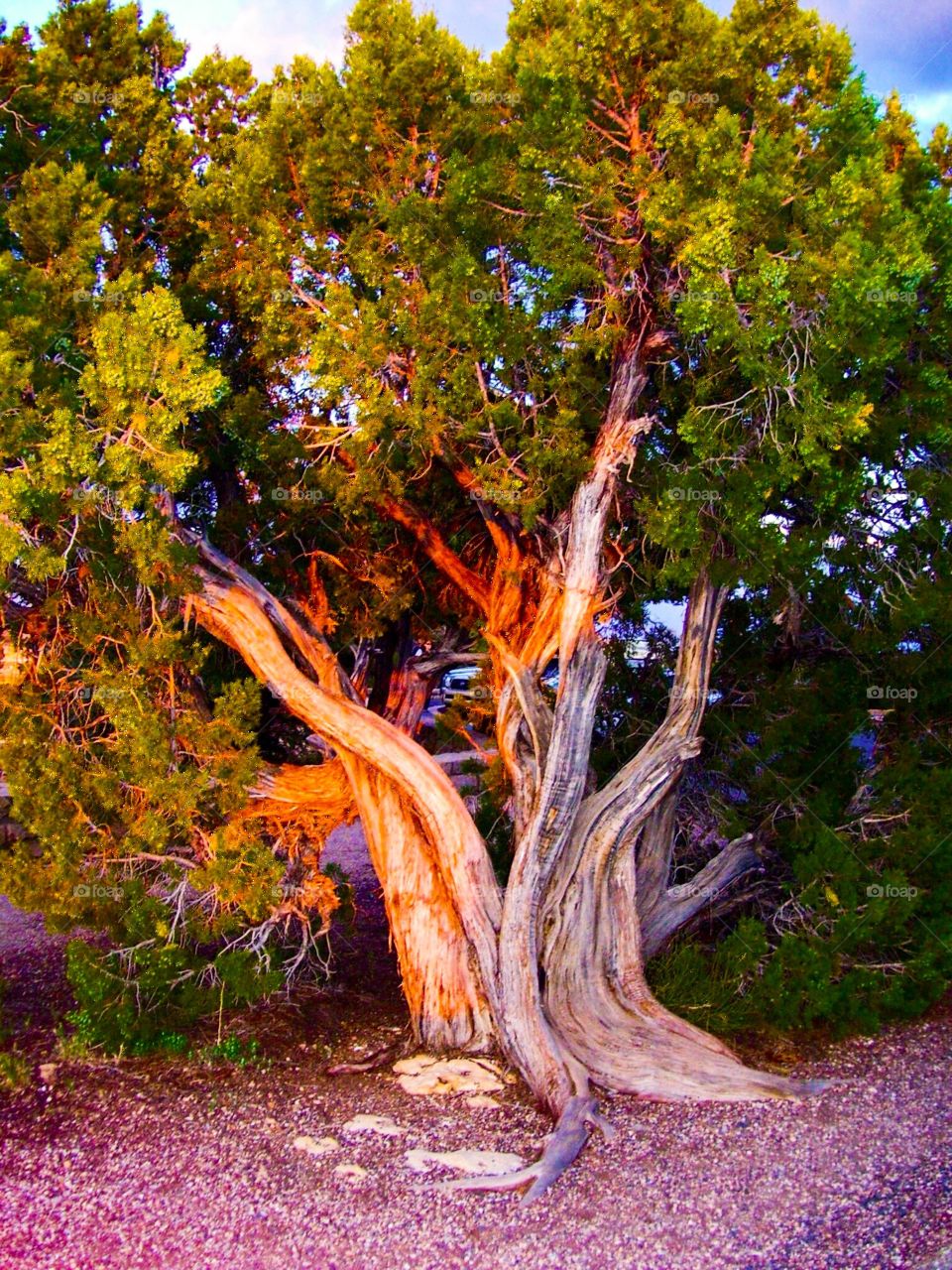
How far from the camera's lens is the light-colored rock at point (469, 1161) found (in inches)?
215

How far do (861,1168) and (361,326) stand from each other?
5.16m

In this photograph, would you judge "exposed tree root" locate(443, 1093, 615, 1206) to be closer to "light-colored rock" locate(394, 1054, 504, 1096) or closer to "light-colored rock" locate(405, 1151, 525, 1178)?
"light-colored rock" locate(405, 1151, 525, 1178)

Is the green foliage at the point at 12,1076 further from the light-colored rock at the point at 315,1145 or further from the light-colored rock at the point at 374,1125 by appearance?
the light-colored rock at the point at 374,1125

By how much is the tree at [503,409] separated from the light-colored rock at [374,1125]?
0.83m

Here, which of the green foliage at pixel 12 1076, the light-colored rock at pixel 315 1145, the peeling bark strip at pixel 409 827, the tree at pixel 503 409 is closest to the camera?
the light-colored rock at pixel 315 1145

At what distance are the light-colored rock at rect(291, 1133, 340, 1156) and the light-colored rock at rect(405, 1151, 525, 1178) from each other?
0.38 metres

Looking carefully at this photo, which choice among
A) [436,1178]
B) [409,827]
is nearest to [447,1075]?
[436,1178]

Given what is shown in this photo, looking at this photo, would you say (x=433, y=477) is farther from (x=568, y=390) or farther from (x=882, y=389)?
(x=882, y=389)

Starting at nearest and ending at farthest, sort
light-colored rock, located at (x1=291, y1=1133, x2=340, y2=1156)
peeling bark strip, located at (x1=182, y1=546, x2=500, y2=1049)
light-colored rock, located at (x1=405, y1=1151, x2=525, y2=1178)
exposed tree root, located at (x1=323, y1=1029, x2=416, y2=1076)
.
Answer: light-colored rock, located at (x1=405, y1=1151, x2=525, y2=1178), light-colored rock, located at (x1=291, y1=1133, x2=340, y2=1156), exposed tree root, located at (x1=323, y1=1029, x2=416, y2=1076), peeling bark strip, located at (x1=182, y1=546, x2=500, y2=1049)

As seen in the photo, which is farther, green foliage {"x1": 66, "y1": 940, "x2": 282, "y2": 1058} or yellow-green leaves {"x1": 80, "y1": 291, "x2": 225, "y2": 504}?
green foliage {"x1": 66, "y1": 940, "x2": 282, "y2": 1058}

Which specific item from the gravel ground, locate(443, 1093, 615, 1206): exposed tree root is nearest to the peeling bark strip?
the gravel ground

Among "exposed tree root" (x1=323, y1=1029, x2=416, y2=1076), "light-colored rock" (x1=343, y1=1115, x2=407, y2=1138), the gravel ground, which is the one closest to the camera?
the gravel ground

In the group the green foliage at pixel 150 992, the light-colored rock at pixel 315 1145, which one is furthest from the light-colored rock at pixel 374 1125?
the green foliage at pixel 150 992

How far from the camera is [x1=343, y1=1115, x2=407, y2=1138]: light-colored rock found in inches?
232
